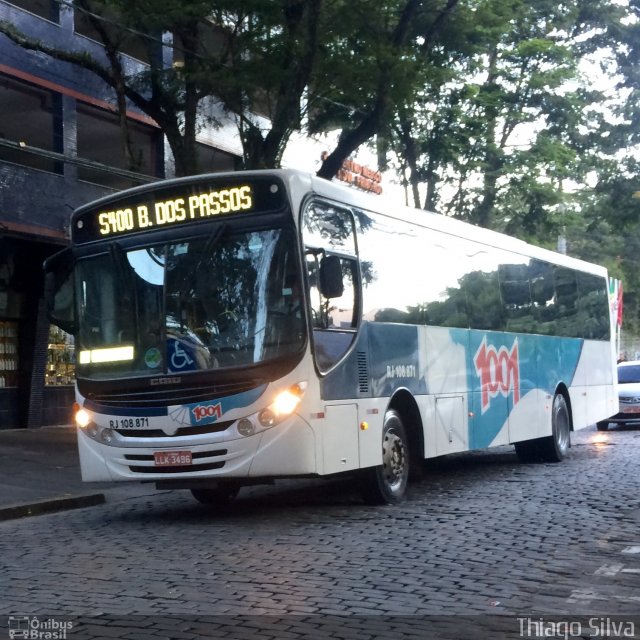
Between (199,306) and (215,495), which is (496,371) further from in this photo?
(199,306)

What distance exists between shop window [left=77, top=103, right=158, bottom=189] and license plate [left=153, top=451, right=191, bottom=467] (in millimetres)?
12717

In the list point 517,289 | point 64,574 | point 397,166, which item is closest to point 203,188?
point 64,574

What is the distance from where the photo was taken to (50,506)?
1252 cm

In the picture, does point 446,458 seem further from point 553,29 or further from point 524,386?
point 553,29

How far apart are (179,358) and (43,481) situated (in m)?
5.08

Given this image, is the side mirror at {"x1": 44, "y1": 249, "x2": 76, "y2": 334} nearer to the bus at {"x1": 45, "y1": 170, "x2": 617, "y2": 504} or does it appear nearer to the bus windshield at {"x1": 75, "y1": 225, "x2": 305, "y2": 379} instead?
the bus at {"x1": 45, "y1": 170, "x2": 617, "y2": 504}

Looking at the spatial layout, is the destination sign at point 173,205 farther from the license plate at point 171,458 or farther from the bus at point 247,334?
the license plate at point 171,458

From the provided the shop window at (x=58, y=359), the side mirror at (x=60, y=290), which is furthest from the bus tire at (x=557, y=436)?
the shop window at (x=58, y=359)

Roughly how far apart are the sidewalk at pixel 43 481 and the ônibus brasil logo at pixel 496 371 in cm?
463

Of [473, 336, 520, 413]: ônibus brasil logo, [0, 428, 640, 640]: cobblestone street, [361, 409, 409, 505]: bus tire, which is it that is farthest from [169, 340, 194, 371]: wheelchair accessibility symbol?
[473, 336, 520, 413]: ônibus brasil logo

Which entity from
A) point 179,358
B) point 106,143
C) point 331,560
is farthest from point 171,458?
point 106,143

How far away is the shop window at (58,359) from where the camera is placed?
883 inches

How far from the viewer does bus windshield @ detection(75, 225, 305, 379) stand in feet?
33.4

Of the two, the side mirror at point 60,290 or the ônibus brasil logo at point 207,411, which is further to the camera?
the side mirror at point 60,290
